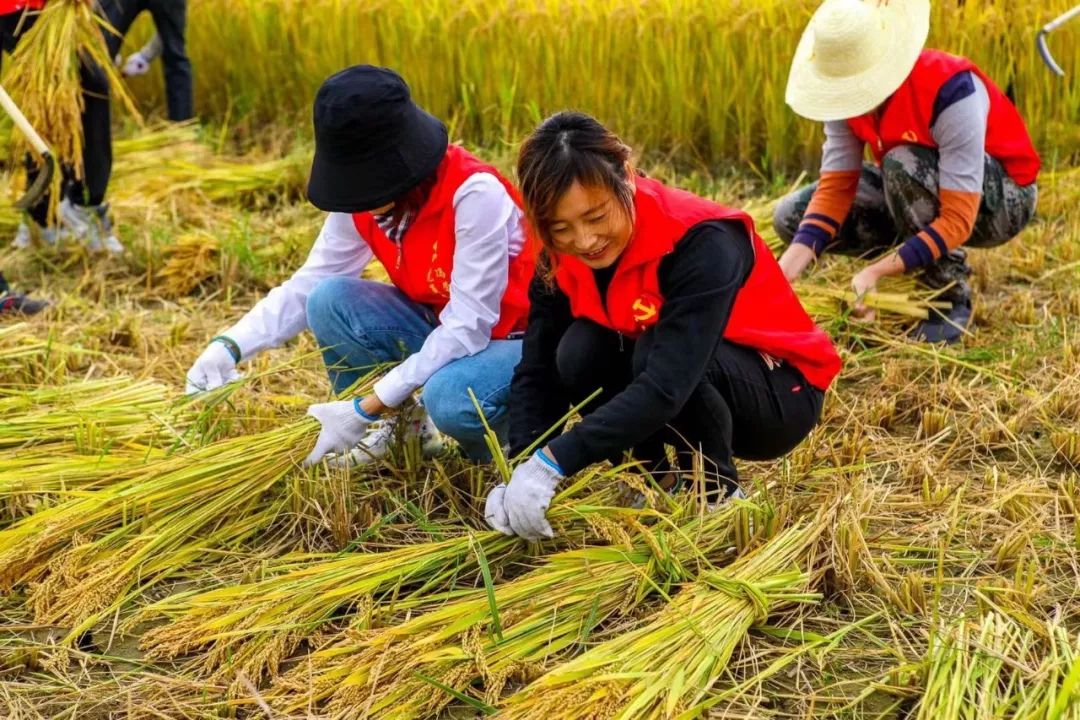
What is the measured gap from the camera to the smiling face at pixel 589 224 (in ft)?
6.95

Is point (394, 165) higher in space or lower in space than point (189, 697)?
higher

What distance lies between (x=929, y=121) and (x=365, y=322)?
147 centimetres

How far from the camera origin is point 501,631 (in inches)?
81.4

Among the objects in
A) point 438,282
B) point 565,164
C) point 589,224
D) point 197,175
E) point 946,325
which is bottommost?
point 197,175

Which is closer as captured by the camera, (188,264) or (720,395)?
(720,395)

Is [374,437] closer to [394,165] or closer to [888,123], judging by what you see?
[394,165]

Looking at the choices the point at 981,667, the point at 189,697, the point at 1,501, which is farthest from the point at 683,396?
the point at 1,501

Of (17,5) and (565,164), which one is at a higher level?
(565,164)

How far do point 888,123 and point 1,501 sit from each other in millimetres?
2188

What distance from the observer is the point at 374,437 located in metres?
2.70

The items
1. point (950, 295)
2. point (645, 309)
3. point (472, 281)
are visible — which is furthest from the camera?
point (950, 295)

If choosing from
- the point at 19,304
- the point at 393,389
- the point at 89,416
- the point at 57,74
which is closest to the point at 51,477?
the point at 89,416

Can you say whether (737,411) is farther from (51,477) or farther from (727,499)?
(51,477)

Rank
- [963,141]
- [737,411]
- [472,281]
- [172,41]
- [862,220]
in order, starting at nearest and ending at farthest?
[737,411] < [472,281] < [963,141] < [862,220] < [172,41]
